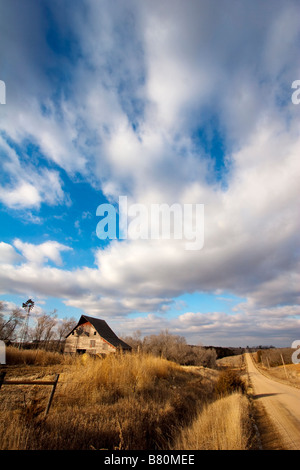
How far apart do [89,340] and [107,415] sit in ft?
91.1

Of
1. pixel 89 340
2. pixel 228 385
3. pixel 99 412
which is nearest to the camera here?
pixel 99 412

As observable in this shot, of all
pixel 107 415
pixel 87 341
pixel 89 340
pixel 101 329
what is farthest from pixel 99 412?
pixel 101 329

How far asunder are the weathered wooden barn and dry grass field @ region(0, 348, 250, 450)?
1921 cm

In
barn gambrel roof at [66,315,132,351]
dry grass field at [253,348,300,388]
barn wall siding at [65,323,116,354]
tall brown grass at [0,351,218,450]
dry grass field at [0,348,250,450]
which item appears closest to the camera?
tall brown grass at [0,351,218,450]

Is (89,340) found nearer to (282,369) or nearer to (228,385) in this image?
(228,385)

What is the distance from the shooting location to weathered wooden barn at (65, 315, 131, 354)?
105 feet

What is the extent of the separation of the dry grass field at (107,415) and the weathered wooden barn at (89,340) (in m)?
19.2

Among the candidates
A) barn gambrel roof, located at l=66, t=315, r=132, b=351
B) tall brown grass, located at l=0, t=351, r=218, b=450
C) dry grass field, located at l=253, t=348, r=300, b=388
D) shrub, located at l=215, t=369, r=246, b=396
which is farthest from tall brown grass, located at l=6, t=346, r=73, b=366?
dry grass field, located at l=253, t=348, r=300, b=388

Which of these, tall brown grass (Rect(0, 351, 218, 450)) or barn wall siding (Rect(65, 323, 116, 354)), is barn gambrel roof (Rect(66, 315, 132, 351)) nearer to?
barn wall siding (Rect(65, 323, 116, 354))

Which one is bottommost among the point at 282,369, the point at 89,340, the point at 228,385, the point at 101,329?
the point at 282,369

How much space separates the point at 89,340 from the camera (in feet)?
109

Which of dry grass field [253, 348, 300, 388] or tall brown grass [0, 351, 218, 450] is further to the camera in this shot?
dry grass field [253, 348, 300, 388]

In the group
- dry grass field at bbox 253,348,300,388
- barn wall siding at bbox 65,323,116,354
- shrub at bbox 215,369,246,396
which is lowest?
dry grass field at bbox 253,348,300,388
